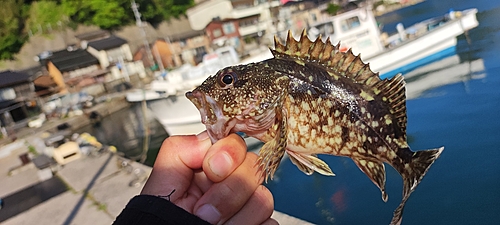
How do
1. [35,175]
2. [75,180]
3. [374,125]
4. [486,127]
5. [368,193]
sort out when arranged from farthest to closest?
[35,175] < [486,127] < [75,180] < [368,193] < [374,125]

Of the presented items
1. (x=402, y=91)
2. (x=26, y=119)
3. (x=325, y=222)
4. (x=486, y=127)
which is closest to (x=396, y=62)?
(x=486, y=127)

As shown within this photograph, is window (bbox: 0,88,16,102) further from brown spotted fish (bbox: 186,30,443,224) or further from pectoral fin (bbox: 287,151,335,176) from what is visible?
pectoral fin (bbox: 287,151,335,176)

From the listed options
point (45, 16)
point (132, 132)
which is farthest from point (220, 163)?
point (45, 16)

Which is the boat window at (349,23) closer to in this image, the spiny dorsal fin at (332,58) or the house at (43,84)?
the spiny dorsal fin at (332,58)

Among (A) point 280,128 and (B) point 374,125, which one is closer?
(A) point 280,128

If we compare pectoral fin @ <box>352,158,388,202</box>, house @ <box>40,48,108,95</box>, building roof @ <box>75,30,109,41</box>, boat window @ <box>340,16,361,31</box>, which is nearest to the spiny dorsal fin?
pectoral fin @ <box>352,158,388,202</box>

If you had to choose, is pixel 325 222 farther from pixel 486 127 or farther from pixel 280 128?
pixel 280 128

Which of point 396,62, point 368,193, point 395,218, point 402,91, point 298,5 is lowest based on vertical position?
point 368,193

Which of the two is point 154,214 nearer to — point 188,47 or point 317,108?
point 317,108
